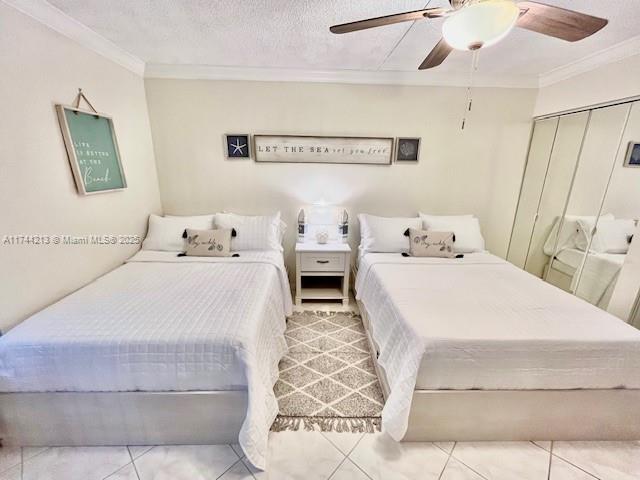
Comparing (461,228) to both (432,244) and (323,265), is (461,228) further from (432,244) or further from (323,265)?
(323,265)

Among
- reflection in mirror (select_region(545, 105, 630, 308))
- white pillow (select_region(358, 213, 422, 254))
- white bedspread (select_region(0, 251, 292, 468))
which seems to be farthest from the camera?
white pillow (select_region(358, 213, 422, 254))

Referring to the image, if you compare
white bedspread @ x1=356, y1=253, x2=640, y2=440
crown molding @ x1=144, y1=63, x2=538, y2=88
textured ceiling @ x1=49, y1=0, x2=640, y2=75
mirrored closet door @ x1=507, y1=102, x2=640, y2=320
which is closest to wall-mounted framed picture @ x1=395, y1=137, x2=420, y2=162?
crown molding @ x1=144, y1=63, x2=538, y2=88

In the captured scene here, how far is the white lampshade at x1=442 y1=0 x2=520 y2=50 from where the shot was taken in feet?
3.17

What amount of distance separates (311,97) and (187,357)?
8.06 ft

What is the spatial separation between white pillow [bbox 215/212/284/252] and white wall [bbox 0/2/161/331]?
88 cm

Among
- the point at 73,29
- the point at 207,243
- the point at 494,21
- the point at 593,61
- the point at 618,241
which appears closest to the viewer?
the point at 494,21

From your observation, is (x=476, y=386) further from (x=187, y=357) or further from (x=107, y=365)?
(x=107, y=365)

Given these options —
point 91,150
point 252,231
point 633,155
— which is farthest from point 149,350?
point 633,155

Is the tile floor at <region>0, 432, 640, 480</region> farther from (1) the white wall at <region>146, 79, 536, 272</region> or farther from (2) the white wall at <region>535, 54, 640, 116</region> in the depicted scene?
(2) the white wall at <region>535, 54, 640, 116</region>

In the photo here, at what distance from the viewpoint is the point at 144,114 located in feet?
8.57

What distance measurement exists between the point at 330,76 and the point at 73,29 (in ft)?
6.22

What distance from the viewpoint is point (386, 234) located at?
2.62 metres

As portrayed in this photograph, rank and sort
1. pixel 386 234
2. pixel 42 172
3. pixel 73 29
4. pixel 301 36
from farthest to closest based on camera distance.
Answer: pixel 386 234, pixel 301 36, pixel 73 29, pixel 42 172

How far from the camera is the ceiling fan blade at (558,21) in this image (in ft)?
3.43
